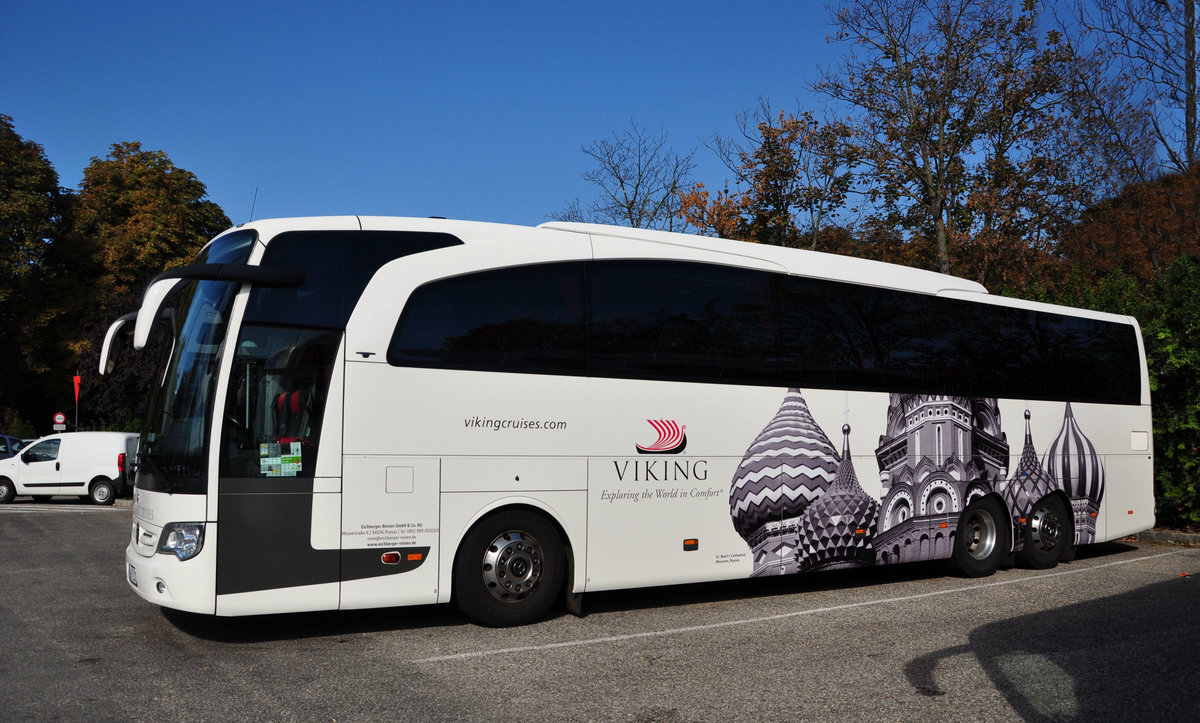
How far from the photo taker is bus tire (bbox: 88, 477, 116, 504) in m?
25.9

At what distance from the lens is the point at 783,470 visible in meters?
10.2

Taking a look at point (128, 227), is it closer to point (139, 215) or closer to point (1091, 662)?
point (139, 215)

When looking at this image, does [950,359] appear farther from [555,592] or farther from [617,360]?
[555,592]

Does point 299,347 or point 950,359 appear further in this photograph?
point 950,359

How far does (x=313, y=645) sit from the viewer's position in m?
7.77

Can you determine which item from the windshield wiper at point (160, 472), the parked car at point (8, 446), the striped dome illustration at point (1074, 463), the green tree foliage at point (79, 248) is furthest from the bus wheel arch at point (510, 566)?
the green tree foliage at point (79, 248)

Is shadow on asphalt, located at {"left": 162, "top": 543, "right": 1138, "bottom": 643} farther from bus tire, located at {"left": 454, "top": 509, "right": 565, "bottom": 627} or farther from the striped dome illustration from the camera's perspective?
the striped dome illustration

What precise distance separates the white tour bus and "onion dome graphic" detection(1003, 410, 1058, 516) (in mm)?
289

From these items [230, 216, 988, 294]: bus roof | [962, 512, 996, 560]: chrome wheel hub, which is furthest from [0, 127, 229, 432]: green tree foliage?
[962, 512, 996, 560]: chrome wheel hub

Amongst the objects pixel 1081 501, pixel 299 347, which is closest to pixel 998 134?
Result: pixel 1081 501

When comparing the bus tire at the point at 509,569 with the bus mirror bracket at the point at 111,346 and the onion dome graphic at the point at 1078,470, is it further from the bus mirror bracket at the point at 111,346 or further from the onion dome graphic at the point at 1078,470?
the onion dome graphic at the point at 1078,470

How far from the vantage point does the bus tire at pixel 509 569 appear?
27.0 ft

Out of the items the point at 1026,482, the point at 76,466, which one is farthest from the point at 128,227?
the point at 1026,482

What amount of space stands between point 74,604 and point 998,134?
21.2m
